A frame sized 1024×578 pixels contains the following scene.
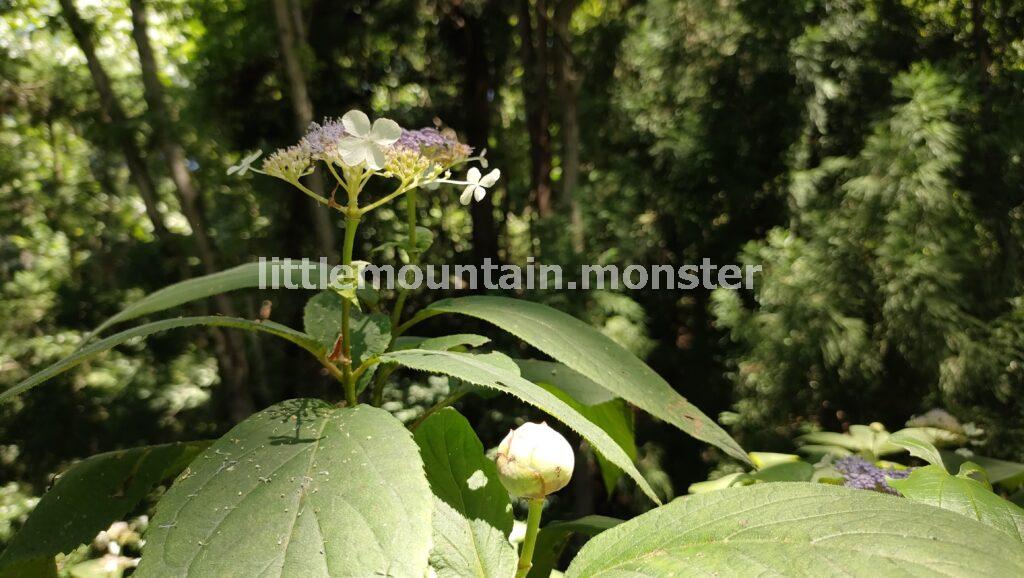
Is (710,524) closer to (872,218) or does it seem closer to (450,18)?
(872,218)

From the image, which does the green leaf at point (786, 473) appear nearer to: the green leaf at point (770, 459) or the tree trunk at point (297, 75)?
the green leaf at point (770, 459)

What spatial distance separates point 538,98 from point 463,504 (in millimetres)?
1929

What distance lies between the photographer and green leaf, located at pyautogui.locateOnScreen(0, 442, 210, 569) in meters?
0.55

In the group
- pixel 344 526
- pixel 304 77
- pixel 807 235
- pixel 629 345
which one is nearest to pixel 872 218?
pixel 807 235

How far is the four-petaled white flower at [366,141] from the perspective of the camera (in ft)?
1.68

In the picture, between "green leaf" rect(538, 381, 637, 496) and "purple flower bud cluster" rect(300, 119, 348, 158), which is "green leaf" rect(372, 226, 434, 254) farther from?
"green leaf" rect(538, 381, 637, 496)

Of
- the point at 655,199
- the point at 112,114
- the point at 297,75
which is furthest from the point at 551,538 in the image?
the point at 112,114

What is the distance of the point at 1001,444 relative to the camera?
127cm

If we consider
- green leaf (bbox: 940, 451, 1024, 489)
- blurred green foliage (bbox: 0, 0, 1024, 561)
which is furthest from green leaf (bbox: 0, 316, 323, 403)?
blurred green foliage (bbox: 0, 0, 1024, 561)

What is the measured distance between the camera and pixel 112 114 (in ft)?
6.85

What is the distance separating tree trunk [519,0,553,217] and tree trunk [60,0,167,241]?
125cm

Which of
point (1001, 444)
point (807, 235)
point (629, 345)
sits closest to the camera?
point (1001, 444)

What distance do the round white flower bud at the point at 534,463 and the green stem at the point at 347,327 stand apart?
150 millimetres

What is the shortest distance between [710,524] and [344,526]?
0.21 meters
